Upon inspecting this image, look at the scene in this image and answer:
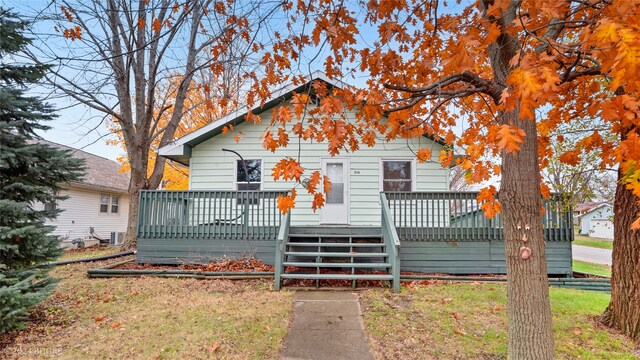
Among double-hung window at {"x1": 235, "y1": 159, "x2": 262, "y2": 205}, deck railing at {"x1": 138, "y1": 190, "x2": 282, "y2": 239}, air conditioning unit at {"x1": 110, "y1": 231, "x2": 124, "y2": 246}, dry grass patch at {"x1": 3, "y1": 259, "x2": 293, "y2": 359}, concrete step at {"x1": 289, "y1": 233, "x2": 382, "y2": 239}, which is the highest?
double-hung window at {"x1": 235, "y1": 159, "x2": 262, "y2": 205}

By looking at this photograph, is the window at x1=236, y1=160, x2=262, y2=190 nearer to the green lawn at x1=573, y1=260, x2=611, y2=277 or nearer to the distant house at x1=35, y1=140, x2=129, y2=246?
the distant house at x1=35, y1=140, x2=129, y2=246

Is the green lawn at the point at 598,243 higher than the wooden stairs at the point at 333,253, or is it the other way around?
the wooden stairs at the point at 333,253

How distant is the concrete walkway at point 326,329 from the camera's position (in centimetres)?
342

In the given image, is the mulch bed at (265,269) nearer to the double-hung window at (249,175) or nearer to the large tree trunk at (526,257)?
the double-hung window at (249,175)

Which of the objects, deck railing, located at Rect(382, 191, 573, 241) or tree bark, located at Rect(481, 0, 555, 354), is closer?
tree bark, located at Rect(481, 0, 555, 354)

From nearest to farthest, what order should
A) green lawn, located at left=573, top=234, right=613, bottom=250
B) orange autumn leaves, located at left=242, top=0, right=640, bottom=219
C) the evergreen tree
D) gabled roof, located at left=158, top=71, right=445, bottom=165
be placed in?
1. orange autumn leaves, located at left=242, top=0, right=640, bottom=219
2. the evergreen tree
3. gabled roof, located at left=158, top=71, right=445, bottom=165
4. green lawn, located at left=573, top=234, right=613, bottom=250

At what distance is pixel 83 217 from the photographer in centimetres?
1598

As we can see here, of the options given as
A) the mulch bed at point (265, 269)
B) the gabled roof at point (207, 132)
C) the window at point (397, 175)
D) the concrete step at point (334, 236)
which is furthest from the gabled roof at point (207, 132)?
the concrete step at point (334, 236)

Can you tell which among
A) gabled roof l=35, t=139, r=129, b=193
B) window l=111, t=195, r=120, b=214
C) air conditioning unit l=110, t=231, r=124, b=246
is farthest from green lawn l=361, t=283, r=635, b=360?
window l=111, t=195, r=120, b=214

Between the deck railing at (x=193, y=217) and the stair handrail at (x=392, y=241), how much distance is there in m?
2.38

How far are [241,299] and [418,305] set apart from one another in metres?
2.71

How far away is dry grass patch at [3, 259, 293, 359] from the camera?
3.35 metres

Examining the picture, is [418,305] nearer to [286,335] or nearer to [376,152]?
[286,335]

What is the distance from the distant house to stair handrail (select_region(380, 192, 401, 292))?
13.6 m
